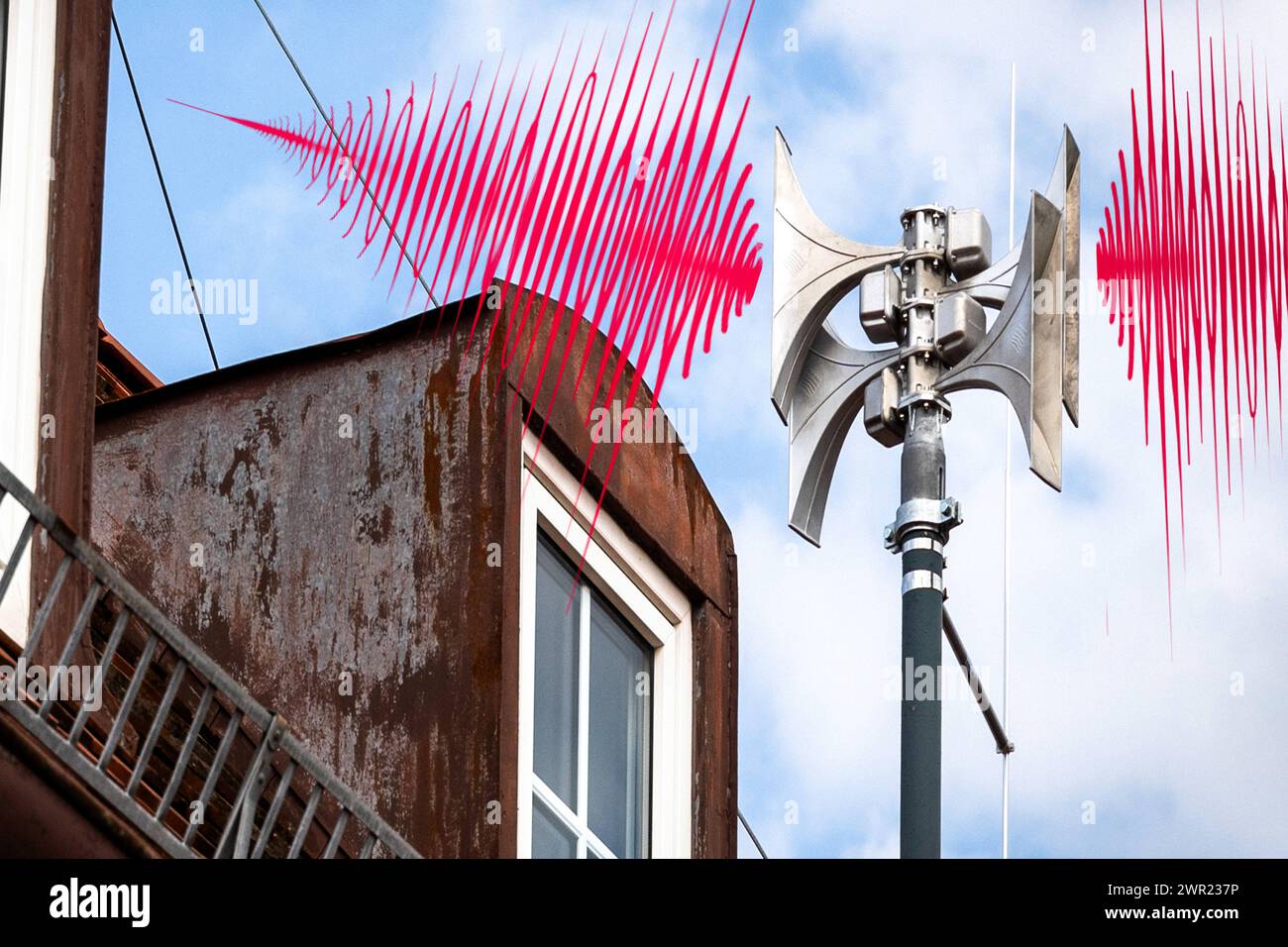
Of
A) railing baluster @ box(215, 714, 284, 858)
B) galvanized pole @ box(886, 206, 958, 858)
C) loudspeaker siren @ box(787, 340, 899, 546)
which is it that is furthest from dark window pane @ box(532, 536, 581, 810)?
railing baluster @ box(215, 714, 284, 858)

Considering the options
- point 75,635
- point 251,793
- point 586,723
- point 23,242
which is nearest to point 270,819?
point 251,793

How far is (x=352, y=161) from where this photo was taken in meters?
17.2

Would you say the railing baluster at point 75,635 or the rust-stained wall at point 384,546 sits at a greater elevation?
the rust-stained wall at point 384,546

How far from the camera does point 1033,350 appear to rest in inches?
515

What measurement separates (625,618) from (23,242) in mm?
3873

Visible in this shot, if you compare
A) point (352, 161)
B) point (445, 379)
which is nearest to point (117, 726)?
point (445, 379)

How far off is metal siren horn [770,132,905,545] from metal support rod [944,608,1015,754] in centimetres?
96

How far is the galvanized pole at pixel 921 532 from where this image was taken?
37.7 feet

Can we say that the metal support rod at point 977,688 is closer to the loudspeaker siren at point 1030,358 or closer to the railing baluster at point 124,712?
Answer: the loudspeaker siren at point 1030,358

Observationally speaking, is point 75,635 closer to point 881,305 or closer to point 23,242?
point 23,242

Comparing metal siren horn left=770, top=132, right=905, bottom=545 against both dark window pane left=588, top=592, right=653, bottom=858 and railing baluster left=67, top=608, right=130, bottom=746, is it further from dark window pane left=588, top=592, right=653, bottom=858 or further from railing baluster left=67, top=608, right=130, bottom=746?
railing baluster left=67, top=608, right=130, bottom=746

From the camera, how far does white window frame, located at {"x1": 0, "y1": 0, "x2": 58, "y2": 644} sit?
12344mm

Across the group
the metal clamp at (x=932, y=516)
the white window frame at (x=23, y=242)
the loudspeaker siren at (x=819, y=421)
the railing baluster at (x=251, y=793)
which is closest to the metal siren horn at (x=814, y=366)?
the loudspeaker siren at (x=819, y=421)

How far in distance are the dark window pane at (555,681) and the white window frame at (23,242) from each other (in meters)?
2.71
